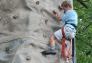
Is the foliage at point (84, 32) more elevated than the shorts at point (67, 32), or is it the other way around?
the shorts at point (67, 32)

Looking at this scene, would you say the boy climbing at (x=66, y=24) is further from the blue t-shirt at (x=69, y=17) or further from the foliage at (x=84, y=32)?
the foliage at (x=84, y=32)

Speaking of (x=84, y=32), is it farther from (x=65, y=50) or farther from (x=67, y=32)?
(x=65, y=50)

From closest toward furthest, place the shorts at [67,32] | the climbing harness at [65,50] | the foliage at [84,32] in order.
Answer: the climbing harness at [65,50]
the shorts at [67,32]
the foliage at [84,32]

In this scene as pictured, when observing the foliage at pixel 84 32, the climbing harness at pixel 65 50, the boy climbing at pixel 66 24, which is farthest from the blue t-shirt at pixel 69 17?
the foliage at pixel 84 32

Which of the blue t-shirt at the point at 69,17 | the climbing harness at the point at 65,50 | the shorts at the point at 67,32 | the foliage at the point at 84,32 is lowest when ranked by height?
the foliage at the point at 84,32

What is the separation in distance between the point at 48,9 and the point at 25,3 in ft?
1.26

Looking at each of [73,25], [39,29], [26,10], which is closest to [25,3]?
[26,10]

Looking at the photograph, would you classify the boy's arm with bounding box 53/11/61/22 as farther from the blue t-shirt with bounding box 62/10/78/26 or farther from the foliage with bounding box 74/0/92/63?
the foliage with bounding box 74/0/92/63

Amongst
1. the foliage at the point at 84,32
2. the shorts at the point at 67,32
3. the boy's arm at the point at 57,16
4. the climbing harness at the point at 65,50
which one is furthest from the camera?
the foliage at the point at 84,32

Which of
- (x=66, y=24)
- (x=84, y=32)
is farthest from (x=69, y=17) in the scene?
(x=84, y=32)

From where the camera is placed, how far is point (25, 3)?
18.4ft

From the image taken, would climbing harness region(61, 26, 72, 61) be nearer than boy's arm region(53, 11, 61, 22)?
Yes

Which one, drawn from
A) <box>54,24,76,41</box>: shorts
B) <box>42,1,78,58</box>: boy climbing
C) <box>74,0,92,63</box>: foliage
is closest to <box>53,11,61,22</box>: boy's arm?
<box>42,1,78,58</box>: boy climbing

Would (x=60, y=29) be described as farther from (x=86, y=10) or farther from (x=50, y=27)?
(x=86, y=10)
